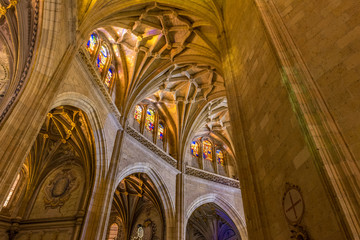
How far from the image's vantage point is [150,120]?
14.0 meters

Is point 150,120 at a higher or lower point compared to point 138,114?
higher

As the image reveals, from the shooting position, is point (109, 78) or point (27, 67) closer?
point (27, 67)

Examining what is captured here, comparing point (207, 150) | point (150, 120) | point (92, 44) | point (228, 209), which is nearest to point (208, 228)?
point (228, 209)

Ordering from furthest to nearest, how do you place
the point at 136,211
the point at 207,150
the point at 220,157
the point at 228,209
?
the point at 220,157, the point at 207,150, the point at 136,211, the point at 228,209

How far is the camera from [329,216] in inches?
100

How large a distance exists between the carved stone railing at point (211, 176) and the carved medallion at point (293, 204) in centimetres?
1052

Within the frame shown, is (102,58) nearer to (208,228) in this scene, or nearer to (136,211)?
(136,211)

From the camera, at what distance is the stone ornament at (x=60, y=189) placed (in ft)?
33.4

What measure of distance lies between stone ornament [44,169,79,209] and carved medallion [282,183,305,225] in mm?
9340

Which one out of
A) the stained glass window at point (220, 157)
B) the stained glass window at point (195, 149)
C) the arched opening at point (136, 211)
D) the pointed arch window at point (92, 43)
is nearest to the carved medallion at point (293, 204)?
the pointed arch window at point (92, 43)

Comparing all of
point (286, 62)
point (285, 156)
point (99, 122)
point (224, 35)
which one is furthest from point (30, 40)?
point (285, 156)

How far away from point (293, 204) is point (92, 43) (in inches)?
375

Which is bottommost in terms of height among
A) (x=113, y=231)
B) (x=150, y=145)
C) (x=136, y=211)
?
(x=113, y=231)

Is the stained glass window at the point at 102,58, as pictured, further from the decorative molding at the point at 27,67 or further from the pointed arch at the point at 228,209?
the pointed arch at the point at 228,209
